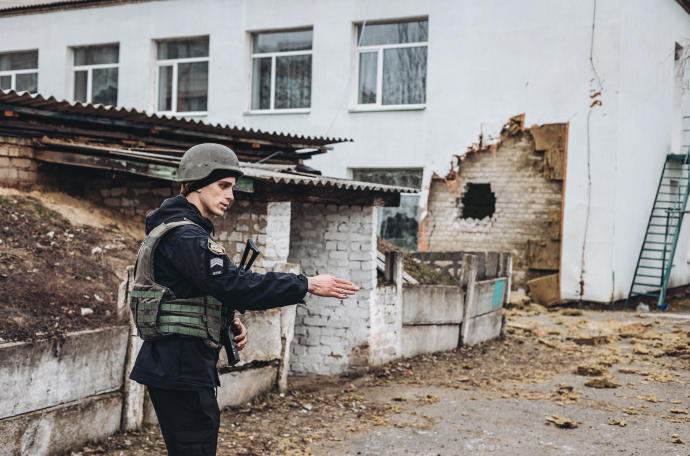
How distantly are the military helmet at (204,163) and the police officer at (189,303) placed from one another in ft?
0.08

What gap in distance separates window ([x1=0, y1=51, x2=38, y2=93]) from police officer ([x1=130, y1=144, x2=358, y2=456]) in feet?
53.3

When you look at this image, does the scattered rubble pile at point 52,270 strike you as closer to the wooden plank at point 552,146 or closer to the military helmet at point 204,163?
the military helmet at point 204,163

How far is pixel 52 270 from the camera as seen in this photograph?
6.15 metres

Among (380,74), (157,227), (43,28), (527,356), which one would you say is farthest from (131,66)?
(157,227)

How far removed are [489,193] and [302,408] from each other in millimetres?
8274

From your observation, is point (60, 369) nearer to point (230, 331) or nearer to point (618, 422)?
point (230, 331)

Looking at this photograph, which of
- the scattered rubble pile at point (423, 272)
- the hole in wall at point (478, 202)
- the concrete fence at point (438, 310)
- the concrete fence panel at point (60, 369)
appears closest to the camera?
the concrete fence panel at point (60, 369)

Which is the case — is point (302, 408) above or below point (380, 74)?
below

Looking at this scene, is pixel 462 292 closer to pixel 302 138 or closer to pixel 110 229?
pixel 302 138

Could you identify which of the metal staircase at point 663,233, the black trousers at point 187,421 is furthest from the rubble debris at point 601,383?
the metal staircase at point 663,233

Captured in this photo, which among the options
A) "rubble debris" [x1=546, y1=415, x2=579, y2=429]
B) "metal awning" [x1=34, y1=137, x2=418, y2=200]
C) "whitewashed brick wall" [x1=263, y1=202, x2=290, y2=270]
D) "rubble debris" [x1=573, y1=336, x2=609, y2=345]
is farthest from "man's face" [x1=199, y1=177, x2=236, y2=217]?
"rubble debris" [x1=573, y1=336, x2=609, y2=345]

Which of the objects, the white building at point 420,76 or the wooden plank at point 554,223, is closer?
the white building at point 420,76

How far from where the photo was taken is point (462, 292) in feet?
30.5

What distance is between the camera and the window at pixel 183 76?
16.1m
